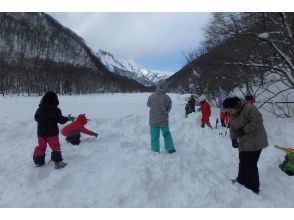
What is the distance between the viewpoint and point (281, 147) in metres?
7.51

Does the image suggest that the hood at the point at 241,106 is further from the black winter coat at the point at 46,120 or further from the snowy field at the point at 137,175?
the black winter coat at the point at 46,120

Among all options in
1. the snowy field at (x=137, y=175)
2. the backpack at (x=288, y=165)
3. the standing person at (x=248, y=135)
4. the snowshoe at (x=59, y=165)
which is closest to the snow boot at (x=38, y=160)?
the snowy field at (x=137, y=175)

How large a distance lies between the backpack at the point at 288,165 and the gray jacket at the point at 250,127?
1.71 meters

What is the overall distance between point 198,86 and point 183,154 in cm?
1542

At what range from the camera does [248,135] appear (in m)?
5.01

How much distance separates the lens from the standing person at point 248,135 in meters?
4.90

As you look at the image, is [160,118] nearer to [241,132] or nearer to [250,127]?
[241,132]

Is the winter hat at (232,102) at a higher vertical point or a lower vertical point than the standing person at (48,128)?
higher

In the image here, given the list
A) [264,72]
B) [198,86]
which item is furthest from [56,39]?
[264,72]

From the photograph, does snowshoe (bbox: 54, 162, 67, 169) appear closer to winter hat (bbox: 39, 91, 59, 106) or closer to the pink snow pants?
the pink snow pants

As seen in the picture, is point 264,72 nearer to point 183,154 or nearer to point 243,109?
point 183,154

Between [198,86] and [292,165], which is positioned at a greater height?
[198,86]

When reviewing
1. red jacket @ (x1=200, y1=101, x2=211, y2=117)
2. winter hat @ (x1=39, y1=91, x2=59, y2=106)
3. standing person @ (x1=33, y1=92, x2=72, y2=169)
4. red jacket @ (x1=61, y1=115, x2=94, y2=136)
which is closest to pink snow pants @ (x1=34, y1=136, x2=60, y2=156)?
standing person @ (x1=33, y1=92, x2=72, y2=169)

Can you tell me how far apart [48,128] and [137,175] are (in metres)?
2.24
